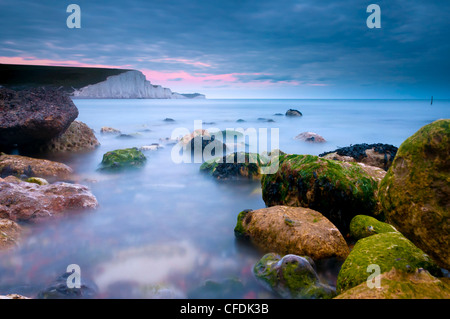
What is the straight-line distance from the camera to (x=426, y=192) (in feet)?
8.38

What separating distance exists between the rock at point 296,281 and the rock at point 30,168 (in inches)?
243

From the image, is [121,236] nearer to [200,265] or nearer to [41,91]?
[200,265]

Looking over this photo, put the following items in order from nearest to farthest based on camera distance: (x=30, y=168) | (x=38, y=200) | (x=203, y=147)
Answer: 1. (x=38, y=200)
2. (x=30, y=168)
3. (x=203, y=147)

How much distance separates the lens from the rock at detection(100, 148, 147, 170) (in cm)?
862

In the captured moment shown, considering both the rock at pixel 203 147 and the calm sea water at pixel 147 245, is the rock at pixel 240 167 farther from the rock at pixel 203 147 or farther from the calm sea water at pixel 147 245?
the rock at pixel 203 147

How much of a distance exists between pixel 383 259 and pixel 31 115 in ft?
29.2

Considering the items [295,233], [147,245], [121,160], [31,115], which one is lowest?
[147,245]

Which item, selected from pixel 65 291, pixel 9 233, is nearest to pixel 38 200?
pixel 9 233

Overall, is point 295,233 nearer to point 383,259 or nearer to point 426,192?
point 383,259

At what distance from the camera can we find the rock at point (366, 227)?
3.97 meters

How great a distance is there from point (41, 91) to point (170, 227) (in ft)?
22.5

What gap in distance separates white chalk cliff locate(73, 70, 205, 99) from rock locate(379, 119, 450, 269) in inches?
3071

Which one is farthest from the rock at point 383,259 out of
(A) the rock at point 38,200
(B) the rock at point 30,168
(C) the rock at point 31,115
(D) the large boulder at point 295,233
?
(C) the rock at point 31,115

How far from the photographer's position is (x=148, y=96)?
288 feet
